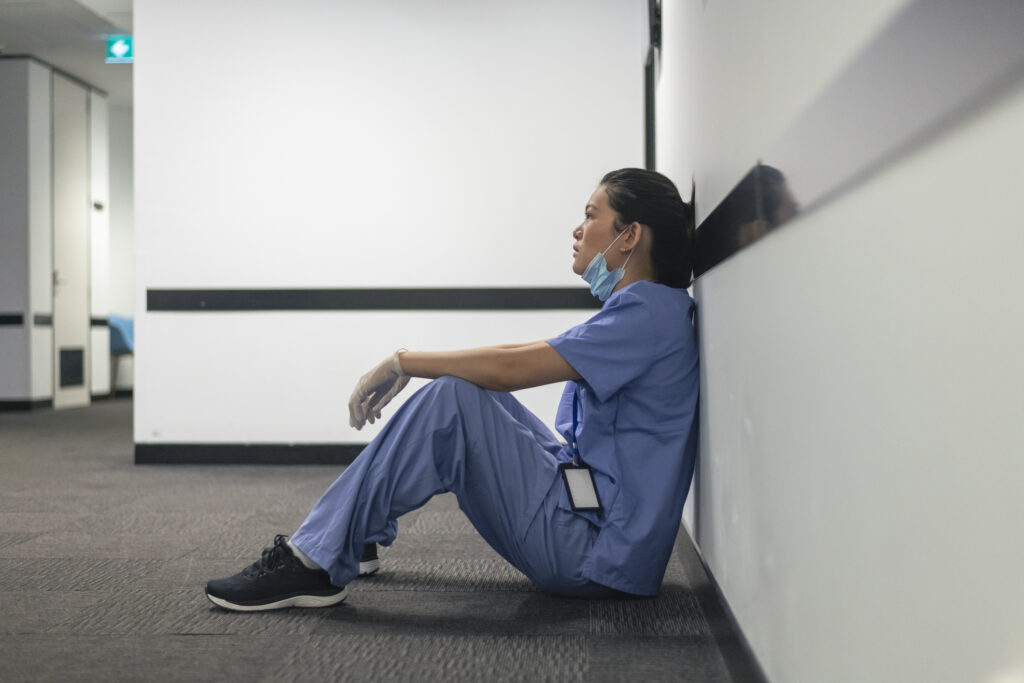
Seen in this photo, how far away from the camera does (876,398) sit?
653 millimetres

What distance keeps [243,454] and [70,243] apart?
15.3 ft

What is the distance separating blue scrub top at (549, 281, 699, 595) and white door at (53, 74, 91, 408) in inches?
264

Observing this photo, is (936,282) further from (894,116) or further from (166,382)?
(166,382)

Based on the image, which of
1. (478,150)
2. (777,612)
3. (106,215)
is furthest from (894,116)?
(106,215)

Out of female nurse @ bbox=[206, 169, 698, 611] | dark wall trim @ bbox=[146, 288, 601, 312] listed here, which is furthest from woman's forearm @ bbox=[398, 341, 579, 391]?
dark wall trim @ bbox=[146, 288, 601, 312]

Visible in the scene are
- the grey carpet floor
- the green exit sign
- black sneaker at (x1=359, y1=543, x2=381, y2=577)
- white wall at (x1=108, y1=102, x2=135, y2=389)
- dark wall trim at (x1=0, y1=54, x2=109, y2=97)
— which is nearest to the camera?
the grey carpet floor

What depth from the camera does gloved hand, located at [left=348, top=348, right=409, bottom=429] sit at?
5.66 ft

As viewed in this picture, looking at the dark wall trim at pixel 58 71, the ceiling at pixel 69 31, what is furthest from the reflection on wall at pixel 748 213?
the dark wall trim at pixel 58 71

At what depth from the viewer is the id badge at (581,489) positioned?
163cm

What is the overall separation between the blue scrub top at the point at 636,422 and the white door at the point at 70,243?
22.0 ft

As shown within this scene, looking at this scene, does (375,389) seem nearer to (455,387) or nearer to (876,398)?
(455,387)

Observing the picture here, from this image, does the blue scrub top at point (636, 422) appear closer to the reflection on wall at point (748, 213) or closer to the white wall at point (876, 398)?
the reflection on wall at point (748, 213)

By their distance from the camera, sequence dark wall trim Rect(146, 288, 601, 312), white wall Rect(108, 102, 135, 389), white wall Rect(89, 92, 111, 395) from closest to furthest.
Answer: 1. dark wall trim Rect(146, 288, 601, 312)
2. white wall Rect(89, 92, 111, 395)
3. white wall Rect(108, 102, 135, 389)

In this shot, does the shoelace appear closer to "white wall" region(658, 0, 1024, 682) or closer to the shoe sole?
the shoe sole
